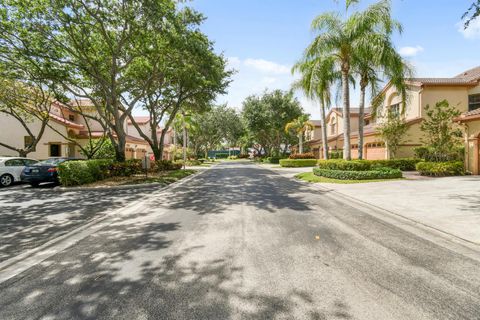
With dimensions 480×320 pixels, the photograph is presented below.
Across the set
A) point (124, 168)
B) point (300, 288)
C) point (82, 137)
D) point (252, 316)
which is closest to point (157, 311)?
point (252, 316)

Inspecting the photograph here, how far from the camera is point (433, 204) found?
817cm

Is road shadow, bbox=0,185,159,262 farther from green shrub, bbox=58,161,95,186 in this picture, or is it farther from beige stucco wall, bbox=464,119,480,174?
beige stucco wall, bbox=464,119,480,174

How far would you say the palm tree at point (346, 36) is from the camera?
14797 millimetres

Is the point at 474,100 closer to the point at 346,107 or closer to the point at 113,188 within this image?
the point at 346,107

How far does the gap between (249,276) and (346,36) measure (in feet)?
52.7

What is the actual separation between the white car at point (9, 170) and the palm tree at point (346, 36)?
18712 millimetres

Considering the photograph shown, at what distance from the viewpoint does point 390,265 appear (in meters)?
4.04

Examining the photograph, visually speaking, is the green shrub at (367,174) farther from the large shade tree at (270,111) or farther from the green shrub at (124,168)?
the large shade tree at (270,111)

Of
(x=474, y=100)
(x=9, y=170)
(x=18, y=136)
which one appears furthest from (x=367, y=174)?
(x=18, y=136)

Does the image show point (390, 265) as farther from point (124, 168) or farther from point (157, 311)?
point (124, 168)

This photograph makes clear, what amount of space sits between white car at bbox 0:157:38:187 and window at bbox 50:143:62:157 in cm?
1256

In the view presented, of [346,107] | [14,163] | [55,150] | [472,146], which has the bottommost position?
[14,163]


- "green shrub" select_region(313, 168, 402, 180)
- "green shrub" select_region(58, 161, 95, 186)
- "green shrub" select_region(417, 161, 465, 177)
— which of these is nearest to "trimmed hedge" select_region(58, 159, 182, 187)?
"green shrub" select_region(58, 161, 95, 186)

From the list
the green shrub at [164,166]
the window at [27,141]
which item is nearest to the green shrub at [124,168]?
the green shrub at [164,166]
